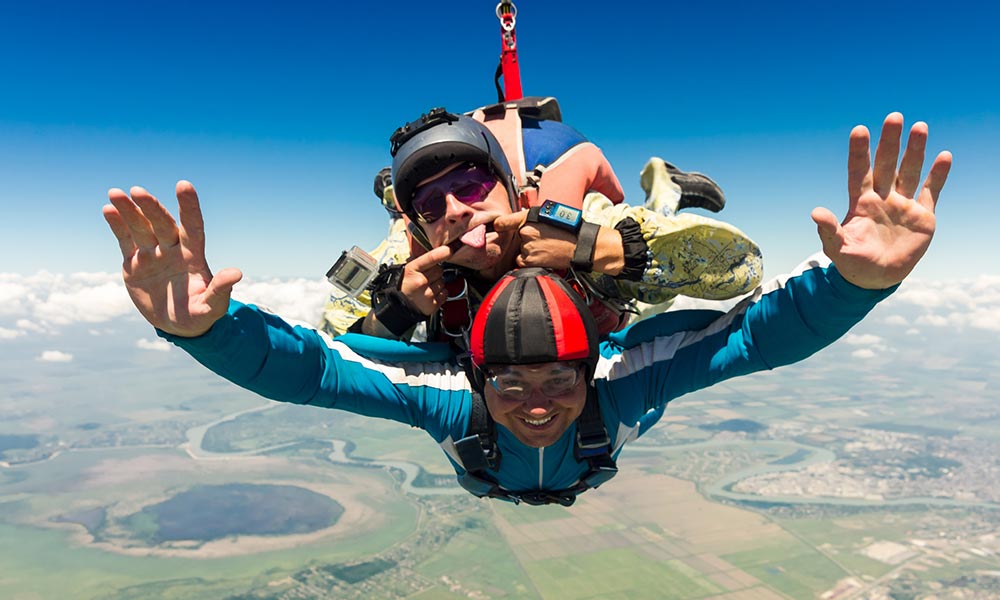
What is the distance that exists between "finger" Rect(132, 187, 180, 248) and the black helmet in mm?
980

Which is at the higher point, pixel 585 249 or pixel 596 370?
pixel 585 249

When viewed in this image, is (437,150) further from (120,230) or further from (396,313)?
(120,230)

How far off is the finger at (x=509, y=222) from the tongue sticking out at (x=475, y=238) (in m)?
0.06

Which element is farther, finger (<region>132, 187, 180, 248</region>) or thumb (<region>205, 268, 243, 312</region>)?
thumb (<region>205, 268, 243, 312</region>)

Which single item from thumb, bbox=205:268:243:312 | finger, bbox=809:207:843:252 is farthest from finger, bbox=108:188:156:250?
finger, bbox=809:207:843:252

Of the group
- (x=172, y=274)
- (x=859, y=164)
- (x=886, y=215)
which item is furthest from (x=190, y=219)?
(x=886, y=215)

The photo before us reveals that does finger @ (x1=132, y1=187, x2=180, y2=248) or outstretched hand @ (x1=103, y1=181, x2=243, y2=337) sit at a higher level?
finger @ (x1=132, y1=187, x2=180, y2=248)

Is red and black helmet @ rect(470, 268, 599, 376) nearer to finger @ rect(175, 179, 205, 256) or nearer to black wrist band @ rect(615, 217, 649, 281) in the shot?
black wrist band @ rect(615, 217, 649, 281)

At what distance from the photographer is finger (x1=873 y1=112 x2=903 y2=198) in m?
1.90

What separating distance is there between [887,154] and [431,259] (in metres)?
1.67

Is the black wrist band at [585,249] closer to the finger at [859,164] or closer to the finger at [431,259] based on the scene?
the finger at [431,259]

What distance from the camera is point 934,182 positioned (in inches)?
77.0

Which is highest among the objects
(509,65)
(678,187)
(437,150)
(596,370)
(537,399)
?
(509,65)

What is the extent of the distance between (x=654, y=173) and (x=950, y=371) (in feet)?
794
